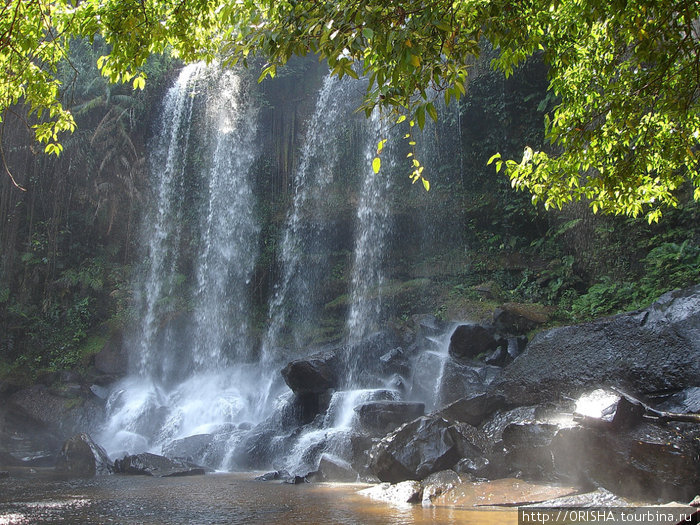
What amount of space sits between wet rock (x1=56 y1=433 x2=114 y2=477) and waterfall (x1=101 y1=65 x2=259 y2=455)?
8.18ft

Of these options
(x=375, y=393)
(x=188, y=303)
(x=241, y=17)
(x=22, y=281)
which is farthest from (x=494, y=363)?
(x=22, y=281)

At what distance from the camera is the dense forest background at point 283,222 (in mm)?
13789

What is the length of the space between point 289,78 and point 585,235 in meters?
11.9

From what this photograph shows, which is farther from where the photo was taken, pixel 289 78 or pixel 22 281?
pixel 289 78

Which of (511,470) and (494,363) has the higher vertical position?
(494,363)

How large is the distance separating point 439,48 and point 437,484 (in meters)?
4.78

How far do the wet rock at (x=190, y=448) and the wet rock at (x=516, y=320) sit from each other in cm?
659

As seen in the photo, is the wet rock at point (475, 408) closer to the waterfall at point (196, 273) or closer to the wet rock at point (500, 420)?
the wet rock at point (500, 420)

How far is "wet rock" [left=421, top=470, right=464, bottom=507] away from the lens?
5.58 metres

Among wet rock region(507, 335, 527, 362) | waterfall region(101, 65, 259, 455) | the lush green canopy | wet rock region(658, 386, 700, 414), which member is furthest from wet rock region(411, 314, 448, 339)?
the lush green canopy

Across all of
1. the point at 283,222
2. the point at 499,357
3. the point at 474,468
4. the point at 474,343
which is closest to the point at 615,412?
the point at 474,468

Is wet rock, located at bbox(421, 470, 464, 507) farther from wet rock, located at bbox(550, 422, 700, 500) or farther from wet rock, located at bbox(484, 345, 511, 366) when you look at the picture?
wet rock, located at bbox(484, 345, 511, 366)

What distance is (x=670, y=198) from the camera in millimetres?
6043

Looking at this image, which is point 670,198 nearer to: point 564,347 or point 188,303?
point 564,347
